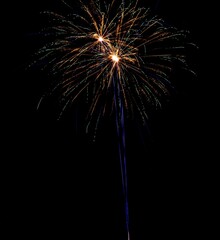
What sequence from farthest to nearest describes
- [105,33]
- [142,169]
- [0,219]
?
[142,169]
[0,219]
[105,33]

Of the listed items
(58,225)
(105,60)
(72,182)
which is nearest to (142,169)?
(72,182)

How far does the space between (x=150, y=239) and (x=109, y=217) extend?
195 cm

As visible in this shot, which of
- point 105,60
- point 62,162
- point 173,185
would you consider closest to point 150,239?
point 173,185

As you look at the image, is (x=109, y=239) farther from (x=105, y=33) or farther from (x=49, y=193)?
(x=105, y=33)

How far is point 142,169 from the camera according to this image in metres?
10.3

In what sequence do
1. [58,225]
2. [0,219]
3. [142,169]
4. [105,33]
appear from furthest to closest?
[58,225]
[142,169]
[0,219]
[105,33]

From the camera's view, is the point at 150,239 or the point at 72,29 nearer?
the point at 72,29

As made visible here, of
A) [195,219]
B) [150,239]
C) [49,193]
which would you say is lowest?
[150,239]

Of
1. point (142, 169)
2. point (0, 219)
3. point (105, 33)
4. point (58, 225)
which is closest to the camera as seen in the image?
point (105, 33)

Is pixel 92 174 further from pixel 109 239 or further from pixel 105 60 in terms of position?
pixel 105 60

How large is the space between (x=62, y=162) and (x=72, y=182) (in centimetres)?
111

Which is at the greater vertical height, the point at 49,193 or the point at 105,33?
the point at 105,33

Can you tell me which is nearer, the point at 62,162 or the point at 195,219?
the point at 62,162

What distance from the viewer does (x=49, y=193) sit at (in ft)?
34.6
